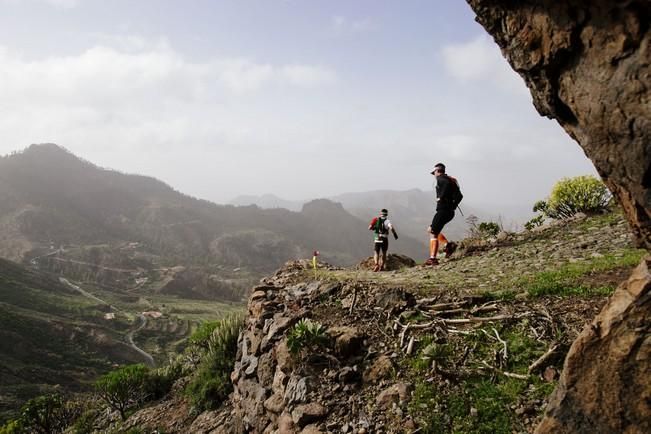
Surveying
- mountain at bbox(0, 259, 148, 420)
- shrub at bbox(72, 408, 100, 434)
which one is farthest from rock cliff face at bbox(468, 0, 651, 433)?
mountain at bbox(0, 259, 148, 420)

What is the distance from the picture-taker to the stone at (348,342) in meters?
6.94

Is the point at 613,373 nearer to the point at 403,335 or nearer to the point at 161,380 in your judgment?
the point at 403,335

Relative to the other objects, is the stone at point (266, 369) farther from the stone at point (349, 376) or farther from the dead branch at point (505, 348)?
the dead branch at point (505, 348)

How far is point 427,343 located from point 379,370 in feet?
2.99

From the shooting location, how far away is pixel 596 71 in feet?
10.9

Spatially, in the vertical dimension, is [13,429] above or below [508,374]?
below

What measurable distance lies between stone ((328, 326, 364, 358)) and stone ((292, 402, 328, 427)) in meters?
1.04

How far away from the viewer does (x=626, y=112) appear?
3.15m

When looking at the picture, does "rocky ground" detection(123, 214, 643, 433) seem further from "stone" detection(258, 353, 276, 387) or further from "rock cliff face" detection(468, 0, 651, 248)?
"rock cliff face" detection(468, 0, 651, 248)

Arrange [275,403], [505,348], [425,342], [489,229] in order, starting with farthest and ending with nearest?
[489,229], [275,403], [425,342], [505,348]

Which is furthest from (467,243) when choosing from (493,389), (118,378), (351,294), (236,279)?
(236,279)

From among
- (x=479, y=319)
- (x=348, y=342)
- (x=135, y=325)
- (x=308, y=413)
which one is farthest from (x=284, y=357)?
(x=135, y=325)

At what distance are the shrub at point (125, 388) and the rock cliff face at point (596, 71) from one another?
51.2 feet

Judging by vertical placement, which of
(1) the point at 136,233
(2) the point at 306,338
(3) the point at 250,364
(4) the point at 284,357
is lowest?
(3) the point at 250,364
